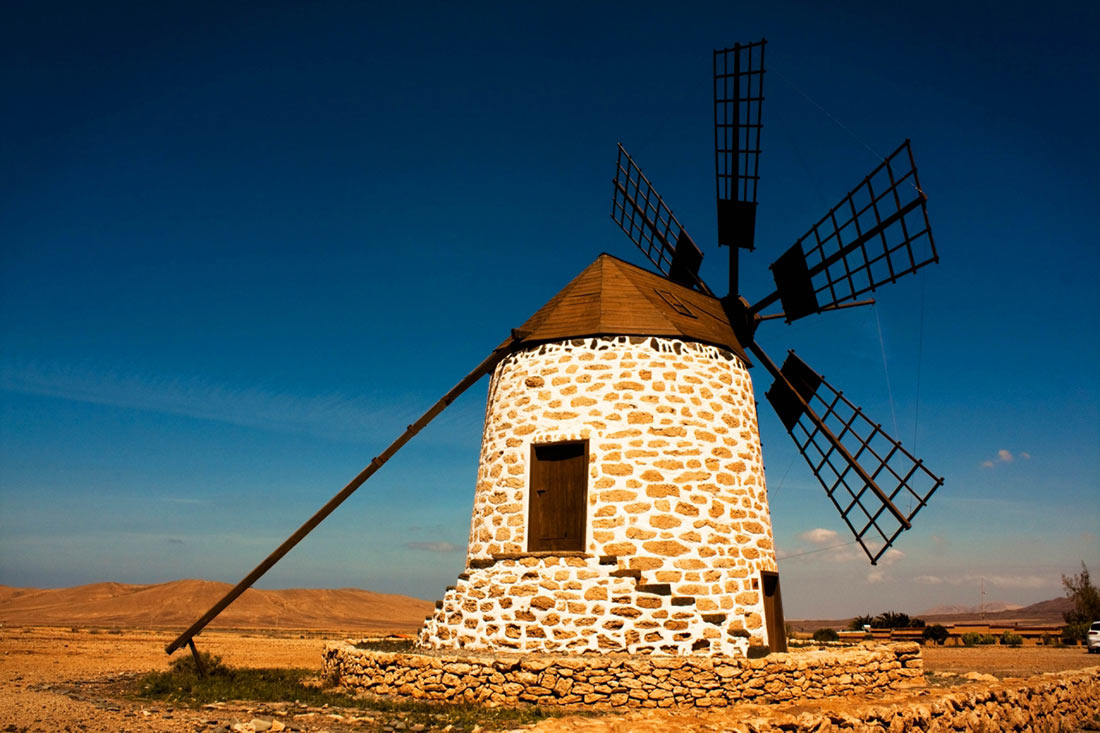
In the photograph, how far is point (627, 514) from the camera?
9.48 m

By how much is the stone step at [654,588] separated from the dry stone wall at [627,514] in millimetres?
13

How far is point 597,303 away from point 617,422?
7.25 feet

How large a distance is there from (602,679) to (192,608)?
54.3 meters

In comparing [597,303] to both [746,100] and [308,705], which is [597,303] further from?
[308,705]

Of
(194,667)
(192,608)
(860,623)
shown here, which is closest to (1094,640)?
(860,623)

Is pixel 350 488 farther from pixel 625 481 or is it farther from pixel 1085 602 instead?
pixel 1085 602

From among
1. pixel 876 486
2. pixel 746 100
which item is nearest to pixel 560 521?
pixel 876 486

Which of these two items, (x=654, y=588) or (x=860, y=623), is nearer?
(x=654, y=588)

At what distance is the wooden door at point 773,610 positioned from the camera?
10.1 meters

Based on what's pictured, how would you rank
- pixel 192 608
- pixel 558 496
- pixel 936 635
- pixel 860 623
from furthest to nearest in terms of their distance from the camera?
pixel 192 608
pixel 860 623
pixel 936 635
pixel 558 496

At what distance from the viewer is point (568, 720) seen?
5.99 meters

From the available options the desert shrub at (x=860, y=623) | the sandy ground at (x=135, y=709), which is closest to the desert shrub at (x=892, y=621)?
the desert shrub at (x=860, y=623)

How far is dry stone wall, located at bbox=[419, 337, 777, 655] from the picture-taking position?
9070mm

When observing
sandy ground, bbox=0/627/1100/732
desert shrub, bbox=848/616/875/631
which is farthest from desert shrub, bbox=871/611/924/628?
sandy ground, bbox=0/627/1100/732
